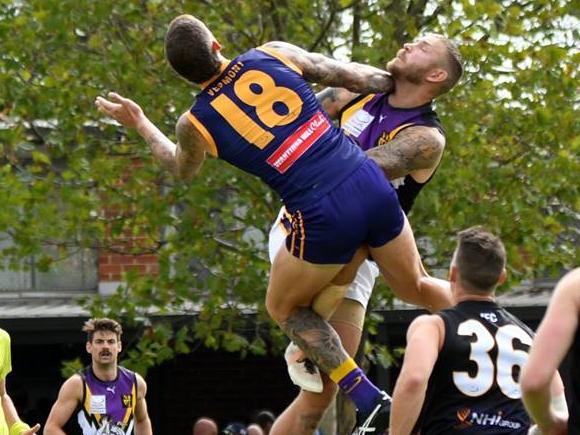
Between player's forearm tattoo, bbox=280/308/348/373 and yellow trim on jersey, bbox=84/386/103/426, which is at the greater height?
player's forearm tattoo, bbox=280/308/348/373

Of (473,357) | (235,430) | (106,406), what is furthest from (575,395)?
(235,430)

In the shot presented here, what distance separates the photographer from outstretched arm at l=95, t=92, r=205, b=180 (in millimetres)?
8484

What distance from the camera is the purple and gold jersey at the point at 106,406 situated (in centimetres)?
1476

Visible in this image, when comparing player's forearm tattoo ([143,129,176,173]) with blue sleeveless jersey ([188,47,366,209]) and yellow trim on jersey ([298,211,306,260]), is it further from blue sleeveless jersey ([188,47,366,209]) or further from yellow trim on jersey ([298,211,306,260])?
yellow trim on jersey ([298,211,306,260])

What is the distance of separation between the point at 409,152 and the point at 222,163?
24.1ft

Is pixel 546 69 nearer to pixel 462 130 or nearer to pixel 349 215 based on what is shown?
pixel 462 130

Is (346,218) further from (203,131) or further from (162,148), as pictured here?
(162,148)

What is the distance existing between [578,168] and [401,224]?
25.5 ft

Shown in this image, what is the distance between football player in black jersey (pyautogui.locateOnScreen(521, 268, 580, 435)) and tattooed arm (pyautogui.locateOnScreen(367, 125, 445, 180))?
2578mm

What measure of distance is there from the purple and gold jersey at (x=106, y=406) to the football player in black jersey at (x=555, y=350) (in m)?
8.91

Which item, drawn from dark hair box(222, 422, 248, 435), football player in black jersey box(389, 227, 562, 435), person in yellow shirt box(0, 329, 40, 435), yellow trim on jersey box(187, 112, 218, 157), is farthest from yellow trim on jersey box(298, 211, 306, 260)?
dark hair box(222, 422, 248, 435)

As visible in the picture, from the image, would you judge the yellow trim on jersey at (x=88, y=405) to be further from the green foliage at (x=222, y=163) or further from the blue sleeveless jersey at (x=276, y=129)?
the blue sleeveless jersey at (x=276, y=129)

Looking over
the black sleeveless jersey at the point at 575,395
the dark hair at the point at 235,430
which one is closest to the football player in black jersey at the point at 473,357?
the black sleeveless jersey at the point at 575,395

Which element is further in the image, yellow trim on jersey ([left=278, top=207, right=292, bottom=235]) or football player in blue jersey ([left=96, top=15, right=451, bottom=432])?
yellow trim on jersey ([left=278, top=207, right=292, bottom=235])
